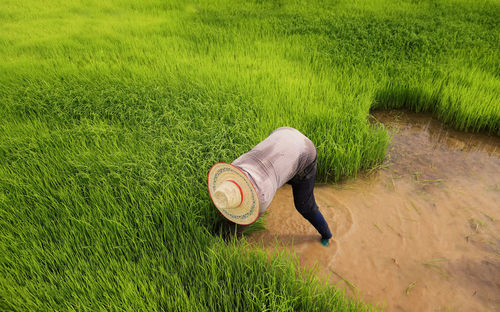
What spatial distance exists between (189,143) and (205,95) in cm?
88

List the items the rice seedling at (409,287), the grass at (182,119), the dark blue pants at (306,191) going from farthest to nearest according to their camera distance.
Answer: the rice seedling at (409,287) → the dark blue pants at (306,191) → the grass at (182,119)

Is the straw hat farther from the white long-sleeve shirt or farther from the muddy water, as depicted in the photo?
the muddy water

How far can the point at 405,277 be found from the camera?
67.4 inches

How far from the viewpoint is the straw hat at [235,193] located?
3.64ft

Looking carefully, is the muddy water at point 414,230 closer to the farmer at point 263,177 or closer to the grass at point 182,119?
the grass at point 182,119

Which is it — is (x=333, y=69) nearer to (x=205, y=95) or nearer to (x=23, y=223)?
(x=205, y=95)

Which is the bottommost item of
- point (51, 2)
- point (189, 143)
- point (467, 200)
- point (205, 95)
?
point (467, 200)

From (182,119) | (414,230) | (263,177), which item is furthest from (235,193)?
(182,119)

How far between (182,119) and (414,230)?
2.18 metres

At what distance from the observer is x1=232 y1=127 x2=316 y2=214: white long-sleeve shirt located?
1183mm

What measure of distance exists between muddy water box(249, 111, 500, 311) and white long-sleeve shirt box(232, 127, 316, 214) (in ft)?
2.08

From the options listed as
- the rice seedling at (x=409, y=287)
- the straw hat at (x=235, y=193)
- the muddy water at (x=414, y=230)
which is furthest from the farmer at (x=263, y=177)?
the rice seedling at (x=409, y=287)

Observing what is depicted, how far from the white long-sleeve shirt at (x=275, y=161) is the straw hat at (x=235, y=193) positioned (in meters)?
0.03

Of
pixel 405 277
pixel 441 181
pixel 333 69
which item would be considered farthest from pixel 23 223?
pixel 333 69
